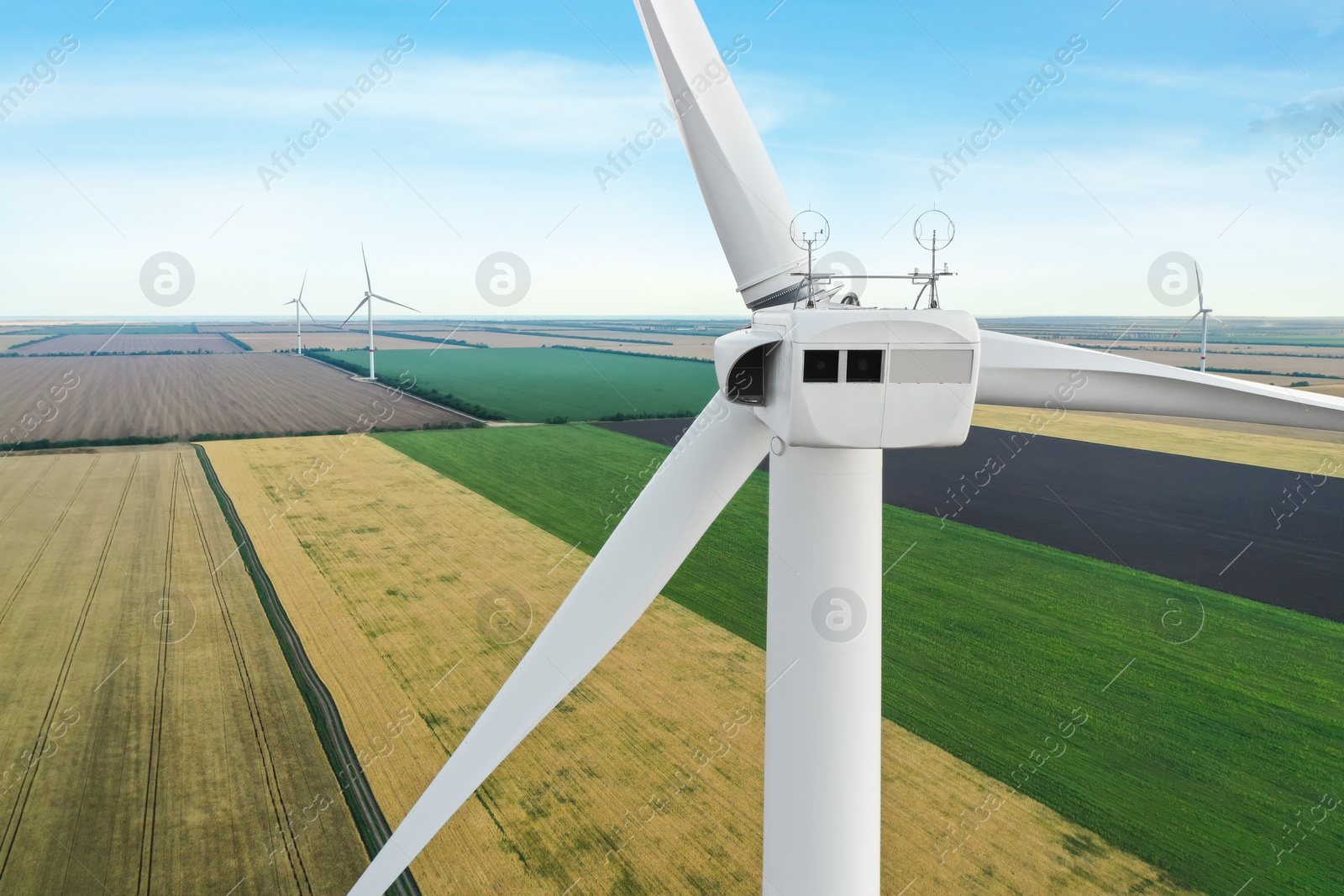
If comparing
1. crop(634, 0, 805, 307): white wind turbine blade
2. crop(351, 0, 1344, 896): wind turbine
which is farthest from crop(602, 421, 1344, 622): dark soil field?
crop(634, 0, 805, 307): white wind turbine blade

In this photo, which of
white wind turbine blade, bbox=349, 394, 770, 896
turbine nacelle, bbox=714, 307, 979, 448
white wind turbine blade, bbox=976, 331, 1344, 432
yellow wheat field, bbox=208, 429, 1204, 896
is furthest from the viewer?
yellow wheat field, bbox=208, 429, 1204, 896

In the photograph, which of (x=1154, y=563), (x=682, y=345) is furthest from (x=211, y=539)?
(x=682, y=345)

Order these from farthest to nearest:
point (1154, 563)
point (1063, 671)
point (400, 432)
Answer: point (400, 432)
point (1154, 563)
point (1063, 671)

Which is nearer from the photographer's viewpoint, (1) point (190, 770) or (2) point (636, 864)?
(2) point (636, 864)

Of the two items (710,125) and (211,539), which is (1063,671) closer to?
(710,125)

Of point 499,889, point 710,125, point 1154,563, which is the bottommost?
point 499,889

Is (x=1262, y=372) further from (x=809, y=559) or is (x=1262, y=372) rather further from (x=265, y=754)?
(x=809, y=559)

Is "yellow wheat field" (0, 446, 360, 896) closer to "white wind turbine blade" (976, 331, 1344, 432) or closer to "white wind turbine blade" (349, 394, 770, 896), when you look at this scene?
"white wind turbine blade" (349, 394, 770, 896)
